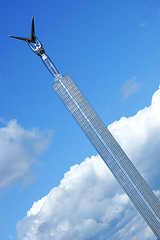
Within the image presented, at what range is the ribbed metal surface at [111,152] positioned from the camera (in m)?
91.6

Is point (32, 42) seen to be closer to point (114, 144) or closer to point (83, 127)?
point (83, 127)

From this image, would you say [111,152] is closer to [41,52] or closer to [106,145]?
[106,145]

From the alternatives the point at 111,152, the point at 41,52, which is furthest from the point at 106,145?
the point at 41,52

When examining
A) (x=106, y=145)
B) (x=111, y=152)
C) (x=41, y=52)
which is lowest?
(x=111, y=152)

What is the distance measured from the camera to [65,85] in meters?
97.7

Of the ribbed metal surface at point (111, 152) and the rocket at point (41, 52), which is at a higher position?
the rocket at point (41, 52)

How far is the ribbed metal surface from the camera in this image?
91562 millimetres

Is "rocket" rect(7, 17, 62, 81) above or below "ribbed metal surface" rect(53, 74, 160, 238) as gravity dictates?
above

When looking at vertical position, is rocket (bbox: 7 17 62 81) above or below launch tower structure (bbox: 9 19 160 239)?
above

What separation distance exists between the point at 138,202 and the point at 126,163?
10525 millimetres

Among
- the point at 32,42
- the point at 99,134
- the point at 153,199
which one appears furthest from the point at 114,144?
the point at 32,42

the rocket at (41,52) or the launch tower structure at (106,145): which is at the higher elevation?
the rocket at (41,52)

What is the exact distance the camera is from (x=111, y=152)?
94562mm

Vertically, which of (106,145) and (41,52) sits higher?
(41,52)
